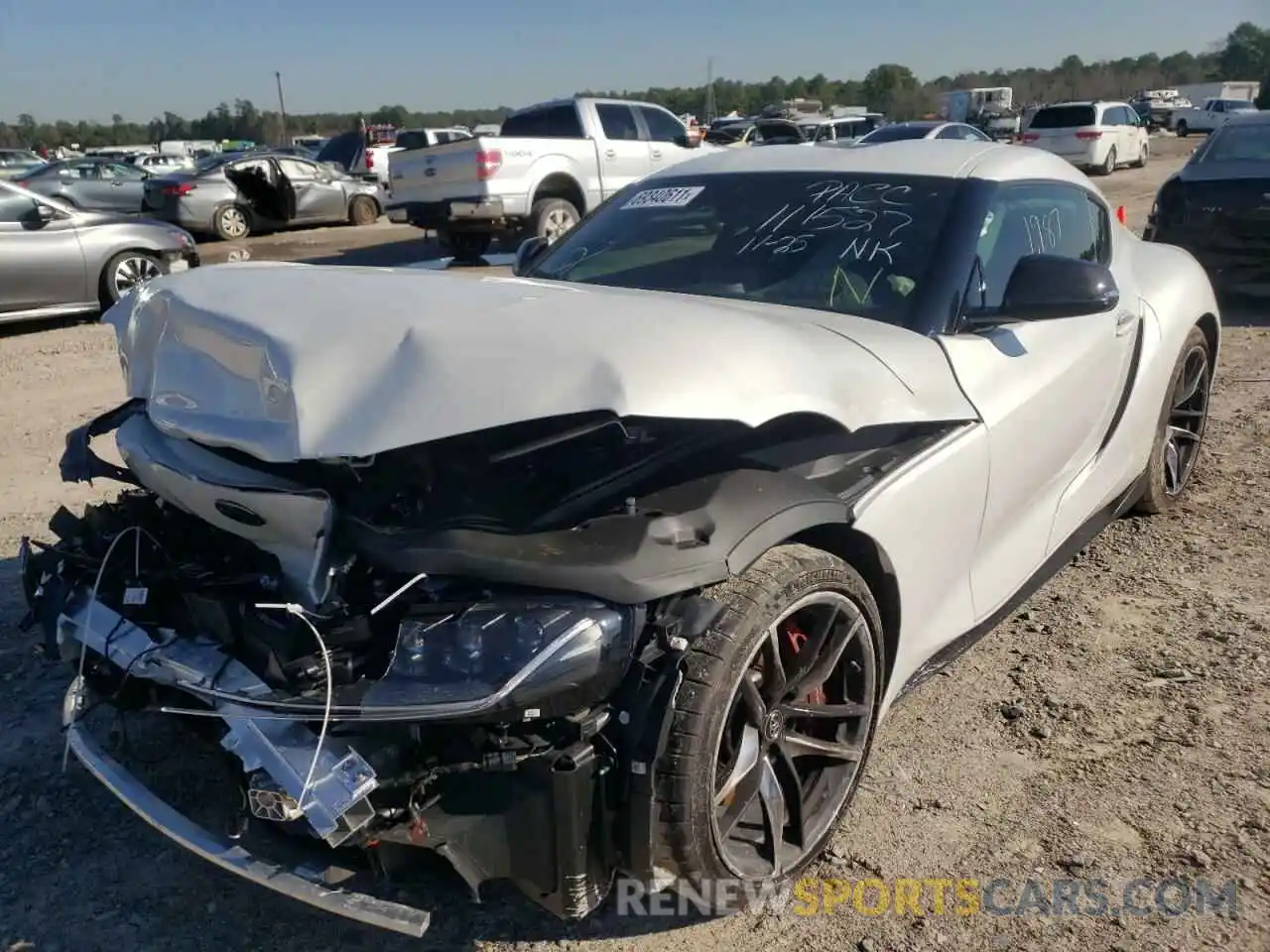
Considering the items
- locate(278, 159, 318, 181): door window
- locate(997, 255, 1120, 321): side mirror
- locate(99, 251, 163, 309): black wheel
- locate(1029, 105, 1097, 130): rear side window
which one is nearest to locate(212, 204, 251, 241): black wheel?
locate(278, 159, 318, 181): door window

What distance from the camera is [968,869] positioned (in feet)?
8.55

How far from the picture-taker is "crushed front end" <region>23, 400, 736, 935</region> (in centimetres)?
198

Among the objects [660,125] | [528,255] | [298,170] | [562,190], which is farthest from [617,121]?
[528,255]

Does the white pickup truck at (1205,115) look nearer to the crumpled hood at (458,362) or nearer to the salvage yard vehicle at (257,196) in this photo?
the salvage yard vehicle at (257,196)

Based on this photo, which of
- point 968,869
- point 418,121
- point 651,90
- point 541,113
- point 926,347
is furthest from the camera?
point 651,90

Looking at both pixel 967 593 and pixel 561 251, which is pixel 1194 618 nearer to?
pixel 967 593

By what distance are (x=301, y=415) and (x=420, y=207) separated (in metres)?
11.8

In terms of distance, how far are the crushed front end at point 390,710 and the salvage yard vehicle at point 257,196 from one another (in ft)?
56.1

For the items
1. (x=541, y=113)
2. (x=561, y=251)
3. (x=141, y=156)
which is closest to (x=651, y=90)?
(x=141, y=156)

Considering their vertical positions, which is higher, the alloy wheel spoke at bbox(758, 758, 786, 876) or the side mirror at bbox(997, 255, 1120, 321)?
the side mirror at bbox(997, 255, 1120, 321)

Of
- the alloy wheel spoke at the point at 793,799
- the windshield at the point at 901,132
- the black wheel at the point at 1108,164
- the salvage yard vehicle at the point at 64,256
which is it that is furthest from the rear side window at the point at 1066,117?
the alloy wheel spoke at the point at 793,799

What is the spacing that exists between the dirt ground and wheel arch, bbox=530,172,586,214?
10.00 m

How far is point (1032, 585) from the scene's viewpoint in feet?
11.3

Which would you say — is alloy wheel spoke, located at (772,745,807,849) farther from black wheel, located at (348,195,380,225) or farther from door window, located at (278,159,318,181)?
black wheel, located at (348,195,380,225)
